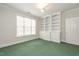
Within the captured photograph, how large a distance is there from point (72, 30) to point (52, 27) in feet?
5.55

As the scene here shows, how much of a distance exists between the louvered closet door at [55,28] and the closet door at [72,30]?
66 cm

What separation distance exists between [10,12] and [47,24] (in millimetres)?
3396

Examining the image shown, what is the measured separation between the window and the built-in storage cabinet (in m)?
1.07

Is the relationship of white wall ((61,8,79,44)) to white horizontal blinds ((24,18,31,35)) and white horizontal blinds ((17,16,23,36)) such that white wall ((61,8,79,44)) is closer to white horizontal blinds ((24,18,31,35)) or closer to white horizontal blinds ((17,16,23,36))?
white horizontal blinds ((24,18,31,35))

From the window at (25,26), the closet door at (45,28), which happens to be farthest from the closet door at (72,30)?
the window at (25,26)

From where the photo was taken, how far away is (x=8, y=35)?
414cm

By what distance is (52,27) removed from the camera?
589 cm

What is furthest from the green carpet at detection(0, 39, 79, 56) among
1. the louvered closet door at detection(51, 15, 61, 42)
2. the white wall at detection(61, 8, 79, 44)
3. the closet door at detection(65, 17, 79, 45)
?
the louvered closet door at detection(51, 15, 61, 42)

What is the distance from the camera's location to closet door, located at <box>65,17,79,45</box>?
14.4ft

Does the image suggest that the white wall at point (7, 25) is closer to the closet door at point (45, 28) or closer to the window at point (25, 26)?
the window at point (25, 26)

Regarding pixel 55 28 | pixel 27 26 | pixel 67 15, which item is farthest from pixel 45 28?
pixel 67 15

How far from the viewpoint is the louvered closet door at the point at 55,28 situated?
17.4ft

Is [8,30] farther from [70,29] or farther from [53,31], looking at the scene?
[70,29]

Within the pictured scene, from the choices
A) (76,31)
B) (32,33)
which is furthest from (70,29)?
(32,33)
